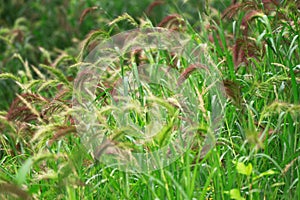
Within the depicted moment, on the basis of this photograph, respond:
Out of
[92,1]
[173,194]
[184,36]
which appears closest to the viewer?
[173,194]

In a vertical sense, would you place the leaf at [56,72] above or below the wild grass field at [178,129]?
above

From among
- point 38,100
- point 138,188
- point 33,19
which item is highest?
point 38,100

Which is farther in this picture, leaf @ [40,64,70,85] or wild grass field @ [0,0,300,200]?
leaf @ [40,64,70,85]

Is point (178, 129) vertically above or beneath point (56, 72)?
beneath

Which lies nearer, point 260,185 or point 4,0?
point 260,185

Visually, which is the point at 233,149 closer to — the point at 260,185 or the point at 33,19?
the point at 260,185

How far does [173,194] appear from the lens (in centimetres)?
289

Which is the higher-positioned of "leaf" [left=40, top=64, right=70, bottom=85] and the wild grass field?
"leaf" [left=40, top=64, right=70, bottom=85]

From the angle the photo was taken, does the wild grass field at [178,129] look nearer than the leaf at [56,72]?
Yes

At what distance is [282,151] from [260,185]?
0.34 metres

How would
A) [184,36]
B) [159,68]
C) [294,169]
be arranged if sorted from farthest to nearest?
[184,36] < [159,68] < [294,169]

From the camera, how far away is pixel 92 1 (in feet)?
23.7

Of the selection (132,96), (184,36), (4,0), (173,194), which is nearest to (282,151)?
(173,194)

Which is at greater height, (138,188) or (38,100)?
(38,100)
